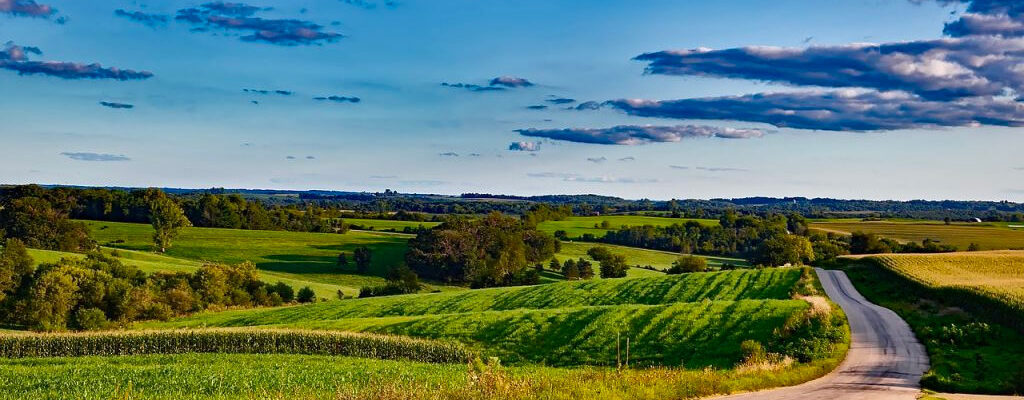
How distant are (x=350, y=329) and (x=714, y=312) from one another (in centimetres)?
2505

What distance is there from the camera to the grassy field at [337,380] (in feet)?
68.2

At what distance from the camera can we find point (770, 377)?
27297 mm

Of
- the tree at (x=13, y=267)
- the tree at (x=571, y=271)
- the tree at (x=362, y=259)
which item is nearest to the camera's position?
the tree at (x=13, y=267)

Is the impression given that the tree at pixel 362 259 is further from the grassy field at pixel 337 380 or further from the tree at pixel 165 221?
the grassy field at pixel 337 380

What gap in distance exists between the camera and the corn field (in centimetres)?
4498

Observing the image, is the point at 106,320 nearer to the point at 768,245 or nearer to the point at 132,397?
the point at 132,397

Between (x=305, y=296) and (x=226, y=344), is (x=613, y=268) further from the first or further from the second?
(x=226, y=344)

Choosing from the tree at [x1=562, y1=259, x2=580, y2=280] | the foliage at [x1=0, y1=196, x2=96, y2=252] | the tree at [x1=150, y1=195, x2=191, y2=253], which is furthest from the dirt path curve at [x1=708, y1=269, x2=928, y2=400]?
the foliage at [x1=0, y1=196, x2=96, y2=252]

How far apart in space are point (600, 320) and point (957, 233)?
13127 centimetres

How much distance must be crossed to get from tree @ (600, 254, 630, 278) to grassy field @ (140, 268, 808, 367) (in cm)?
4863

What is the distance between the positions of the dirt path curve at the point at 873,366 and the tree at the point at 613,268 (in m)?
68.9

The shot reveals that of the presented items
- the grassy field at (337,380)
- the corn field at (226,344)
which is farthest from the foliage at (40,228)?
the grassy field at (337,380)

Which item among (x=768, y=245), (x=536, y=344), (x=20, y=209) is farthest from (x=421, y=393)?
(x=20, y=209)

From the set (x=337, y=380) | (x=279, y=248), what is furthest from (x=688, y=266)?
(x=337, y=380)
